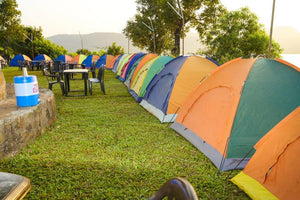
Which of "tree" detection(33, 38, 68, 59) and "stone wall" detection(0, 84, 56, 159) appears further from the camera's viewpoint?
"tree" detection(33, 38, 68, 59)

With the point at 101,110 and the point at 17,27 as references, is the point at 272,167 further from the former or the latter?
the point at 17,27

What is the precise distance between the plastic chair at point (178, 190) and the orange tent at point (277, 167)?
1.77 m

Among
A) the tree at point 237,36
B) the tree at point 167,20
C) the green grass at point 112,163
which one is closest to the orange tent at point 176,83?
the green grass at point 112,163

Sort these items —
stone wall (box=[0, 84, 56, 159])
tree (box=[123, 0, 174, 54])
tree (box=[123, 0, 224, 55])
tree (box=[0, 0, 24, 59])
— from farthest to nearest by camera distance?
tree (box=[0, 0, 24, 59]), tree (box=[123, 0, 174, 54]), tree (box=[123, 0, 224, 55]), stone wall (box=[0, 84, 56, 159])

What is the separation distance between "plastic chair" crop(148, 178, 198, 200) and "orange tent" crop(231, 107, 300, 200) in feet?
5.80

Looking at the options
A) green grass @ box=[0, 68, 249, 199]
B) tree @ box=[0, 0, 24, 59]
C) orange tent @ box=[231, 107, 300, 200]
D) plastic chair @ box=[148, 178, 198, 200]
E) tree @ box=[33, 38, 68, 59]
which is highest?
tree @ box=[0, 0, 24, 59]

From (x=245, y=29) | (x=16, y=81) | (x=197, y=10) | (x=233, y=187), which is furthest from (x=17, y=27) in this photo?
(x=233, y=187)

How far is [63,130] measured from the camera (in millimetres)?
4613

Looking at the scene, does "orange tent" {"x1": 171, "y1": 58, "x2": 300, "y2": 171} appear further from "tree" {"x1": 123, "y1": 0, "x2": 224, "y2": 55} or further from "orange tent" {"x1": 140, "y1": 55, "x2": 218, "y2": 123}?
"tree" {"x1": 123, "y1": 0, "x2": 224, "y2": 55}

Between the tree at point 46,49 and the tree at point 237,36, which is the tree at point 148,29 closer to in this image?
the tree at point 237,36

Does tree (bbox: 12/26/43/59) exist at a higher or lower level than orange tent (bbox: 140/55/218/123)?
higher

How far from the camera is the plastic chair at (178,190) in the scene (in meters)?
0.87

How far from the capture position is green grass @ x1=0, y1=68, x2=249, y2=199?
271 cm

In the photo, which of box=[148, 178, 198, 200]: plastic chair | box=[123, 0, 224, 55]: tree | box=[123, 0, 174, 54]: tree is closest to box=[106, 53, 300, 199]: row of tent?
box=[148, 178, 198, 200]: plastic chair
